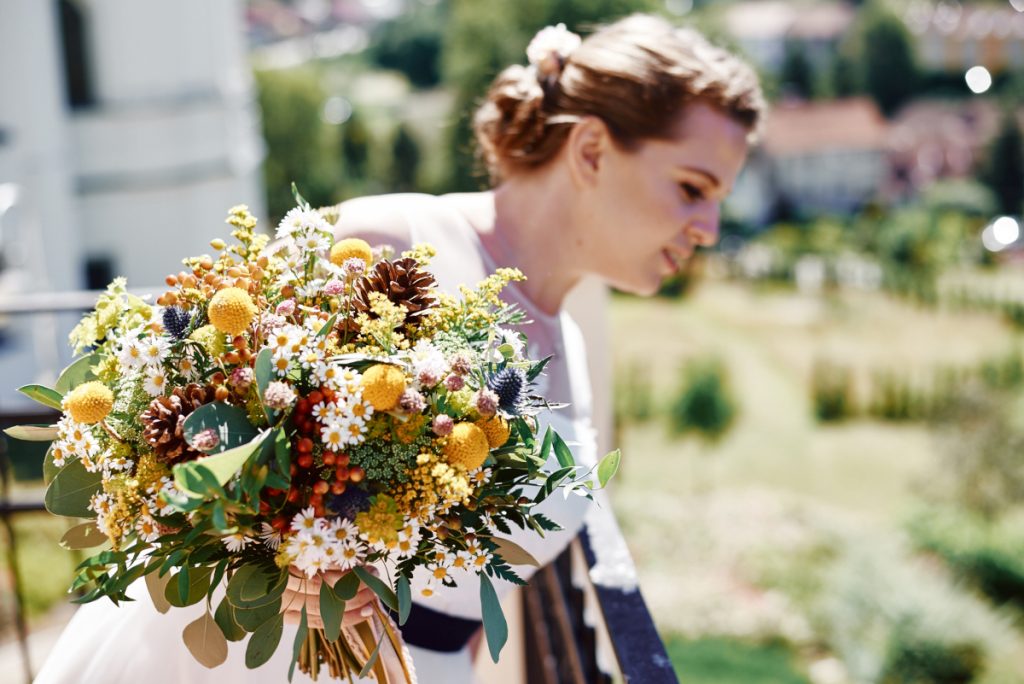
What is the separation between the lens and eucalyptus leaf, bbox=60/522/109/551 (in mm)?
1327

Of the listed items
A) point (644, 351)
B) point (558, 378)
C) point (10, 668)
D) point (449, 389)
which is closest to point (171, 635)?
point (449, 389)

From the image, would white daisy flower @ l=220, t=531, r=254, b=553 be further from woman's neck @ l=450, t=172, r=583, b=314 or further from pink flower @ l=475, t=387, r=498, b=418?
woman's neck @ l=450, t=172, r=583, b=314

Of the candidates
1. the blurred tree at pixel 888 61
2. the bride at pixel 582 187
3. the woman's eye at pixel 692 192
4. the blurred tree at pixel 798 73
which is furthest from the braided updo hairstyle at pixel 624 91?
the blurred tree at pixel 888 61

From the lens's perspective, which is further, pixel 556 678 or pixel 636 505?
pixel 636 505

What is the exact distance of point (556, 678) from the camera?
2.36m

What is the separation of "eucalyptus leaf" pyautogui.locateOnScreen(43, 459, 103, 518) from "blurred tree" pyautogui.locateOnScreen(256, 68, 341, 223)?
3111 centimetres

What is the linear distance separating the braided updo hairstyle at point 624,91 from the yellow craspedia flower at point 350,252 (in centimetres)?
80

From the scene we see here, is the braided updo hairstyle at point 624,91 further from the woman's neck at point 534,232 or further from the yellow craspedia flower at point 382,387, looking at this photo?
the yellow craspedia flower at point 382,387

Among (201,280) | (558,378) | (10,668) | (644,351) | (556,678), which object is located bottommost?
(644,351)

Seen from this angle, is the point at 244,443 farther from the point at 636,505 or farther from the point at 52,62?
the point at 52,62

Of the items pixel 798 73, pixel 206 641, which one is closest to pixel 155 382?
pixel 206 641

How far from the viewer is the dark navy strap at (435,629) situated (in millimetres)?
1691

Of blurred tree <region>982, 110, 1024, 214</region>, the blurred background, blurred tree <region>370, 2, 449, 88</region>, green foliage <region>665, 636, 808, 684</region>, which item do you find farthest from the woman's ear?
blurred tree <region>370, 2, 449, 88</region>

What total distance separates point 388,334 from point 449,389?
0.31 feet
